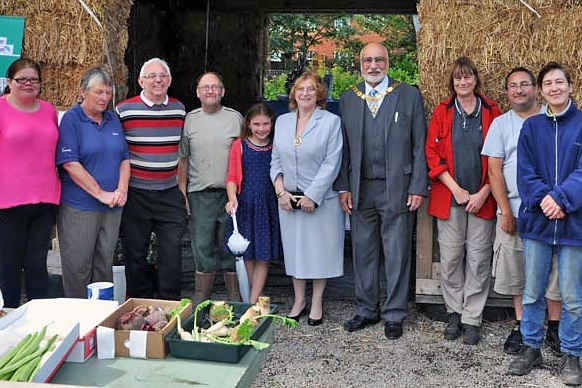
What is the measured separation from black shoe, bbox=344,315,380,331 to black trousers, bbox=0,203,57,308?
6.44 ft

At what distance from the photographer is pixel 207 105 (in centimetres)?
447

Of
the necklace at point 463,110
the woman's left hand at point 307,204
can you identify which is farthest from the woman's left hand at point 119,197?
the necklace at point 463,110

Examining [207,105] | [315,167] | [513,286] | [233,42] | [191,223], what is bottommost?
[513,286]

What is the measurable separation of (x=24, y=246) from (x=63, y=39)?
5.55 feet

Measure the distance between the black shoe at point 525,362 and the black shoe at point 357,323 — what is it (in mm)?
1058

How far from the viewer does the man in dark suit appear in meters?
4.29

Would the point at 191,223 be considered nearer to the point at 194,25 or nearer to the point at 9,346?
the point at 9,346

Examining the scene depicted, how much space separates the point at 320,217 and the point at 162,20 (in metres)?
7.04

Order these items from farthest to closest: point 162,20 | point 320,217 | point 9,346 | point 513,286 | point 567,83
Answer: point 162,20
point 320,217
point 513,286
point 567,83
point 9,346

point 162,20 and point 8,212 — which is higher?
point 162,20

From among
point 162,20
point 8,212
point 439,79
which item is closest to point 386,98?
point 439,79

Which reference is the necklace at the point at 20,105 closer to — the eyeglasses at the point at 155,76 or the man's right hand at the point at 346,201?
the eyeglasses at the point at 155,76

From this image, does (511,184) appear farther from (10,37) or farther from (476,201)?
(10,37)

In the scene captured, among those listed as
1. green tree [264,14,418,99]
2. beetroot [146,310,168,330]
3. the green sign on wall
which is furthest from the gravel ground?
green tree [264,14,418,99]
